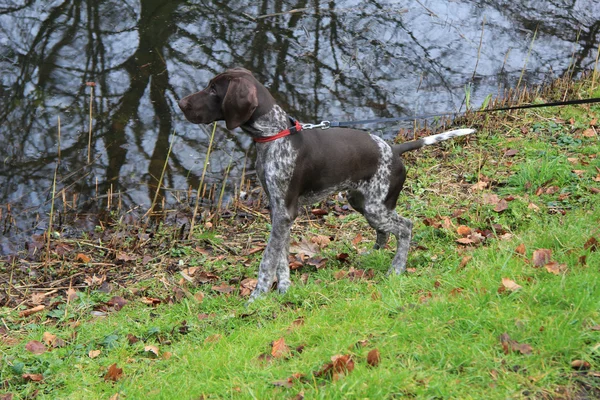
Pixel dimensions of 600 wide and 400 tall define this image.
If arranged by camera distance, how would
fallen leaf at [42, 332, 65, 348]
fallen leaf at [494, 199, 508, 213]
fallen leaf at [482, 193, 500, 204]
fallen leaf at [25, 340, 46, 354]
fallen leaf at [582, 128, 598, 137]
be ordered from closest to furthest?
1. fallen leaf at [25, 340, 46, 354]
2. fallen leaf at [42, 332, 65, 348]
3. fallen leaf at [494, 199, 508, 213]
4. fallen leaf at [482, 193, 500, 204]
5. fallen leaf at [582, 128, 598, 137]

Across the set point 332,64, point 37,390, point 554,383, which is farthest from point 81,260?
point 332,64

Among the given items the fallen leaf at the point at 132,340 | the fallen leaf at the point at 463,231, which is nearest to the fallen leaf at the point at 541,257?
the fallen leaf at the point at 463,231

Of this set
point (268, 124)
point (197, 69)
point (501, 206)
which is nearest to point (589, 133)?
point (501, 206)

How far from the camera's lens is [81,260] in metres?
6.46

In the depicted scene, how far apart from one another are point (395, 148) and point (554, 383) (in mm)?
2587

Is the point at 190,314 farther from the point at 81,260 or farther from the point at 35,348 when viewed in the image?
the point at 81,260

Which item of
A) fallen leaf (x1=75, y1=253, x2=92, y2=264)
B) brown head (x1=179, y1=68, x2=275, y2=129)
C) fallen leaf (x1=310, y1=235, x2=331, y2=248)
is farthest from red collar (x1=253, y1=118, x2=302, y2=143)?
fallen leaf (x1=75, y1=253, x2=92, y2=264)

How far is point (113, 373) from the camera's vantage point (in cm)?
407

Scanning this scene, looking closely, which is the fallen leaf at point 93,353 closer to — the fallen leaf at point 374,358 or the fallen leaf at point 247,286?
the fallen leaf at point 247,286

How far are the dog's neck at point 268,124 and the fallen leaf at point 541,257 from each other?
6.54 ft

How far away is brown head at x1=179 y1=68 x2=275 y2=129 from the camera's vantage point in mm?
4703

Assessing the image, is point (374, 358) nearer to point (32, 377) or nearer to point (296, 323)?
point (296, 323)

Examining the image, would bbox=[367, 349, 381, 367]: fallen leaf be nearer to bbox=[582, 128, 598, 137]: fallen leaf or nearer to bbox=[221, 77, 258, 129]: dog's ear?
bbox=[221, 77, 258, 129]: dog's ear

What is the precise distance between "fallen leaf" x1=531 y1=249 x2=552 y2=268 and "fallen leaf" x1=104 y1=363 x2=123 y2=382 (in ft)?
8.92
